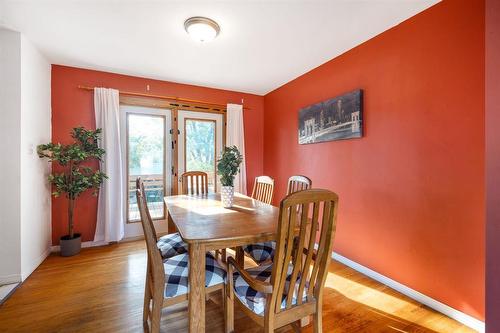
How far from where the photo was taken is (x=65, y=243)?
9.09ft

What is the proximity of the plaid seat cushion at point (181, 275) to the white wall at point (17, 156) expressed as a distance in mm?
1855

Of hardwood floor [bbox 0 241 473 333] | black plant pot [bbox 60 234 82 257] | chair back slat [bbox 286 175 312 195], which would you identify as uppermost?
chair back slat [bbox 286 175 312 195]

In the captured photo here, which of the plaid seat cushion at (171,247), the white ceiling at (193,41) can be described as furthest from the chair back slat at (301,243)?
the white ceiling at (193,41)

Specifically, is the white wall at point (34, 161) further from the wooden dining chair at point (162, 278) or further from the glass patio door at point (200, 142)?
the wooden dining chair at point (162, 278)

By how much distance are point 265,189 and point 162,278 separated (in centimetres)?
149

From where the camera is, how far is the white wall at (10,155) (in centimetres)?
215

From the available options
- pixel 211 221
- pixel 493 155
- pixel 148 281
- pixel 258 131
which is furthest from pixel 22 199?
pixel 493 155

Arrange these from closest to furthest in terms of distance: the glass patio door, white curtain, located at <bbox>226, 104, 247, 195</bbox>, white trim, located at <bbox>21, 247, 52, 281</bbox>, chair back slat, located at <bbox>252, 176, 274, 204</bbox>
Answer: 1. white trim, located at <bbox>21, 247, 52, 281</bbox>
2. chair back slat, located at <bbox>252, 176, 274, 204</bbox>
3. the glass patio door
4. white curtain, located at <bbox>226, 104, 247, 195</bbox>

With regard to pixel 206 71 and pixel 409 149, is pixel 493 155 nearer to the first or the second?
pixel 409 149

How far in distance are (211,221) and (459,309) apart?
6.39ft

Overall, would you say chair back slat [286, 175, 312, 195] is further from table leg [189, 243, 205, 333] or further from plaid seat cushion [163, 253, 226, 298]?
table leg [189, 243, 205, 333]

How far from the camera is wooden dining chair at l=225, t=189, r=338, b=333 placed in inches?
40.2

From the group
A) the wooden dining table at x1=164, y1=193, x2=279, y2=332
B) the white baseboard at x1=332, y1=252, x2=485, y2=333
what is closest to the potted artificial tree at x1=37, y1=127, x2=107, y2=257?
the wooden dining table at x1=164, y1=193, x2=279, y2=332

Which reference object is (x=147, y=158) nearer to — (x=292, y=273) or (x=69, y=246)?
(x=69, y=246)
